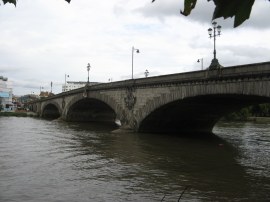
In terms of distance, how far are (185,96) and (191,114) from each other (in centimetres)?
859

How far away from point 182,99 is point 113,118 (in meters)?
41.1

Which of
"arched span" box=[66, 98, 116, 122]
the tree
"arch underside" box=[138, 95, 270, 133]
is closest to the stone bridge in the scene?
"arch underside" box=[138, 95, 270, 133]

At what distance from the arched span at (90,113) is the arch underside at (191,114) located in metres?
26.3

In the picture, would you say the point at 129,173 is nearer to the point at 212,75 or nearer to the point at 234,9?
the point at 212,75

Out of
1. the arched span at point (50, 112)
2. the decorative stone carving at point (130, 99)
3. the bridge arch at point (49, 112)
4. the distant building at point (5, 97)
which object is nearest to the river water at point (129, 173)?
the decorative stone carving at point (130, 99)

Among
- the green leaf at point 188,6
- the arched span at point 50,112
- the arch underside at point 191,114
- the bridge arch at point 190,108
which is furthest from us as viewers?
the arched span at point 50,112

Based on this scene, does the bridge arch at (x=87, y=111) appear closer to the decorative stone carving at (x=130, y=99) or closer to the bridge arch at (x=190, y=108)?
the decorative stone carving at (x=130, y=99)

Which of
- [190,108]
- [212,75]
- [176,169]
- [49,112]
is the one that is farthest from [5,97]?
[176,169]

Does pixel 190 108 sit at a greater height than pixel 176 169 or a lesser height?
→ greater

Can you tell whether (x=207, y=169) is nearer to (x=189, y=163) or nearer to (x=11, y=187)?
(x=189, y=163)

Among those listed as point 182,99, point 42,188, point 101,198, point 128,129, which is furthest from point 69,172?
point 128,129

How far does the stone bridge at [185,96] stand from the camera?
25203mm

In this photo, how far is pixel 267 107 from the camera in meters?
96.8

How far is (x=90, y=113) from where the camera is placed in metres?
69.4
